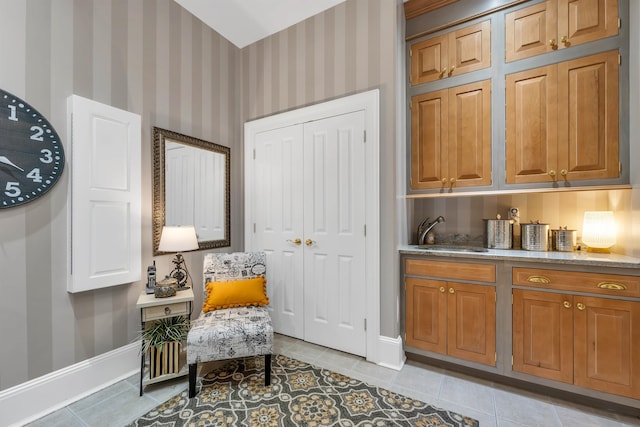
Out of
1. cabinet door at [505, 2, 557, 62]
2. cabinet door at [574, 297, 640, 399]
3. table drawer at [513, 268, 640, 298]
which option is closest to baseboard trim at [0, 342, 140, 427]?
table drawer at [513, 268, 640, 298]

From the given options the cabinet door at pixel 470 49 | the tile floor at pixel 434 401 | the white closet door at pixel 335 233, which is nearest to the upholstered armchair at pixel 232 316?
the tile floor at pixel 434 401

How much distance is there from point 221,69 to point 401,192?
A: 7.67ft

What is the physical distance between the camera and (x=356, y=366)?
87.0 inches

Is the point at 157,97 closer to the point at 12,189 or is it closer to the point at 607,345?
the point at 12,189

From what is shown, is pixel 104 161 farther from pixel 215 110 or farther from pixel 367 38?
pixel 367 38

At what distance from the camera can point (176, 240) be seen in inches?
83.6

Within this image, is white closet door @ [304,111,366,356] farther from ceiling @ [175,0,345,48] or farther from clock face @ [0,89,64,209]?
clock face @ [0,89,64,209]

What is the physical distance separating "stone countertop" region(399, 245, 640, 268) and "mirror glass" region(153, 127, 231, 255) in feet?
6.18

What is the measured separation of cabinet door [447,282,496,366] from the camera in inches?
77.3

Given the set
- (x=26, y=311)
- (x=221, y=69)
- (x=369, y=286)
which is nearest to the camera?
(x=26, y=311)

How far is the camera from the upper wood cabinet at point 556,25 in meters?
1.84

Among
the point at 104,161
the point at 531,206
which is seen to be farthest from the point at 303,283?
the point at 531,206

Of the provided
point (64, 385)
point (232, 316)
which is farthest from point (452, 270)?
point (64, 385)

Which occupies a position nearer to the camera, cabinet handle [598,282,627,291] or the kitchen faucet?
cabinet handle [598,282,627,291]
